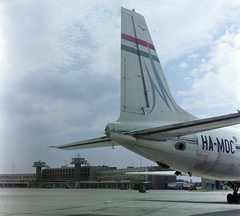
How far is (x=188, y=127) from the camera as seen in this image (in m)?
8.91

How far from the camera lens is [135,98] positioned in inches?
443

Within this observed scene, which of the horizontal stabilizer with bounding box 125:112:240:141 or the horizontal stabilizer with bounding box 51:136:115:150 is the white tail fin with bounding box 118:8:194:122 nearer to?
the horizontal stabilizer with bounding box 125:112:240:141

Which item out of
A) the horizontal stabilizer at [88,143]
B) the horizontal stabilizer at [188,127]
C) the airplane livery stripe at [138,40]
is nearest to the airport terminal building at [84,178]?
the horizontal stabilizer at [88,143]

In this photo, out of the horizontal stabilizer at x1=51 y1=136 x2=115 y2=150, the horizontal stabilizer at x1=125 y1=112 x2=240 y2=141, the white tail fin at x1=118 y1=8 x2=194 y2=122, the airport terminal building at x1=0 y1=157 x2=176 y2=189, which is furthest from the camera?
the airport terminal building at x1=0 y1=157 x2=176 y2=189

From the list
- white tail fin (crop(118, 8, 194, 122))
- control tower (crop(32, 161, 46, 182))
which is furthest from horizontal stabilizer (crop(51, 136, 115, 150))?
control tower (crop(32, 161, 46, 182))

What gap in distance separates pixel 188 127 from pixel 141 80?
3733mm

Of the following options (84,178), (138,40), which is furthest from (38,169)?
(138,40)

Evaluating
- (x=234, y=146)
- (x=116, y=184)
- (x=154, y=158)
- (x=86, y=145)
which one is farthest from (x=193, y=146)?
(x=116, y=184)

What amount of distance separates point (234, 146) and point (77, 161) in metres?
70.8

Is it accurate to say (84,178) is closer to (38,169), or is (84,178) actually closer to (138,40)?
(38,169)

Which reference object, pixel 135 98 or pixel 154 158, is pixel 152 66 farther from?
pixel 154 158

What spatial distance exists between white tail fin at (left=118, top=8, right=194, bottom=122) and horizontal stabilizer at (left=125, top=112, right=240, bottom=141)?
3.65 ft

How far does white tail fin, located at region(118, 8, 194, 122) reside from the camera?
11.1 meters

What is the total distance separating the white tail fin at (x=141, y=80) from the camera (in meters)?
11.1
